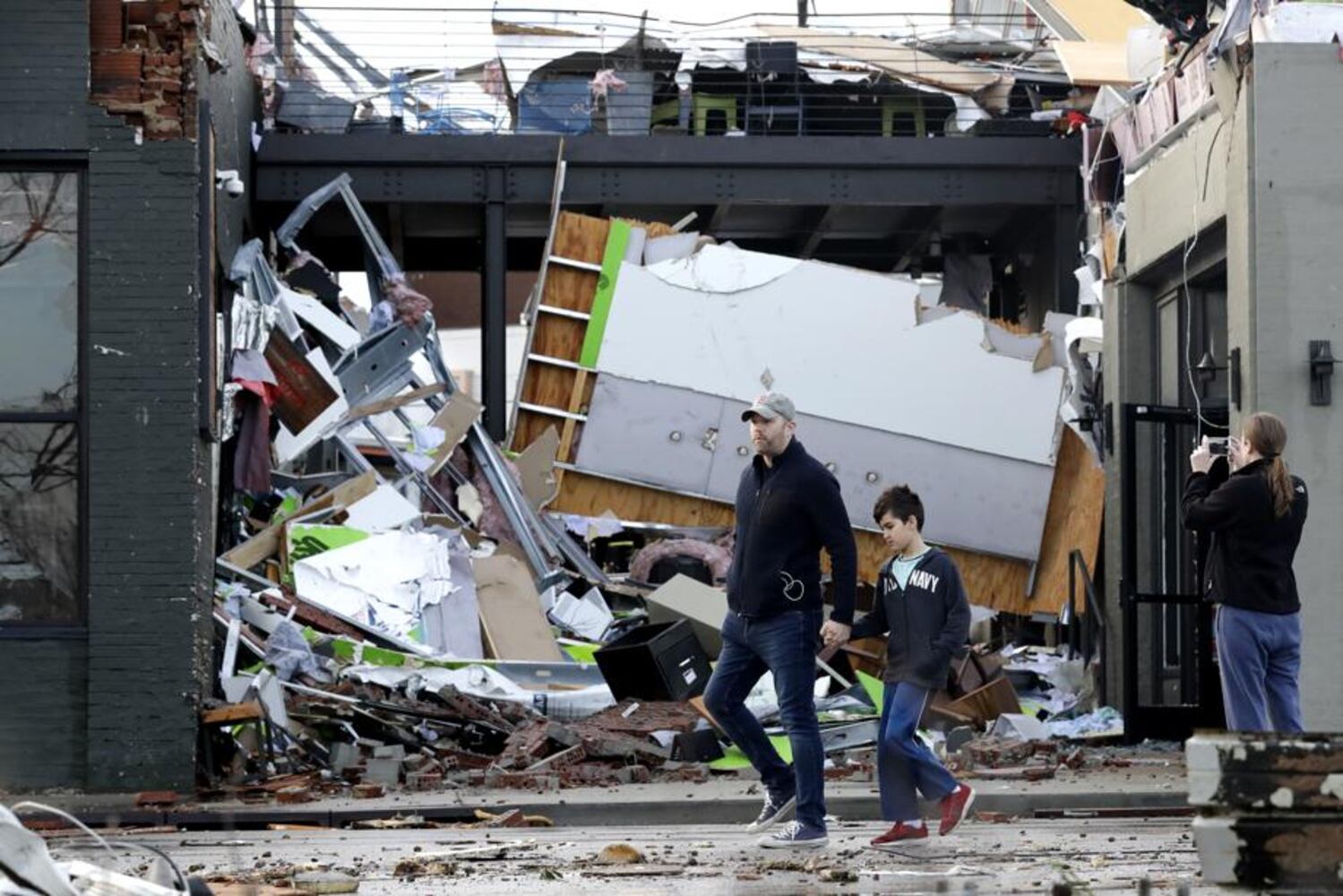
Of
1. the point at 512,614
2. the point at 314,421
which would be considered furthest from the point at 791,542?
the point at 314,421

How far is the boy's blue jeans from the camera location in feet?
32.1

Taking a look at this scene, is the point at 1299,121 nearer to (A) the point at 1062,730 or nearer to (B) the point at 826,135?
(A) the point at 1062,730

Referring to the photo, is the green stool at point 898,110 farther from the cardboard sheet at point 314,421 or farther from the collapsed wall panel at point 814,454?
the cardboard sheet at point 314,421

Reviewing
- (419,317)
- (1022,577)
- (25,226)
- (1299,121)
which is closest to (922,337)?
(1022,577)

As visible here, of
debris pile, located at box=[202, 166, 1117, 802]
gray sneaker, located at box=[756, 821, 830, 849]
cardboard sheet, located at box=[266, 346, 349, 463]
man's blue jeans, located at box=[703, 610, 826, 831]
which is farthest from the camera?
cardboard sheet, located at box=[266, 346, 349, 463]

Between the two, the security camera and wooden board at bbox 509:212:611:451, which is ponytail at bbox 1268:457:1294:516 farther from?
wooden board at bbox 509:212:611:451

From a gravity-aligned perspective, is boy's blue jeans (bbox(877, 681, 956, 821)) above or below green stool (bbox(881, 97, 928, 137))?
below

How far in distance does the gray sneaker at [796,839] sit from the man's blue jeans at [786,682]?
33 millimetres

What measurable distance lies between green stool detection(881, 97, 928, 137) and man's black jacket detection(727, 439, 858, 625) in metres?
15.9

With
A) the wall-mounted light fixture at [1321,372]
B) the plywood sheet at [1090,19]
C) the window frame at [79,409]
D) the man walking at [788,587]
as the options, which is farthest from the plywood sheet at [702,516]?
the man walking at [788,587]

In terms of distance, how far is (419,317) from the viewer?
21.5 m

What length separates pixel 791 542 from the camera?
9.70m

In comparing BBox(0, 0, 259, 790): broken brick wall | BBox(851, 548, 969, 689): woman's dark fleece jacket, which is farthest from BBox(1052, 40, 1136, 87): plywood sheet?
BBox(851, 548, 969, 689): woman's dark fleece jacket

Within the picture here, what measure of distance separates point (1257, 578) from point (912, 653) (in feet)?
5.22
